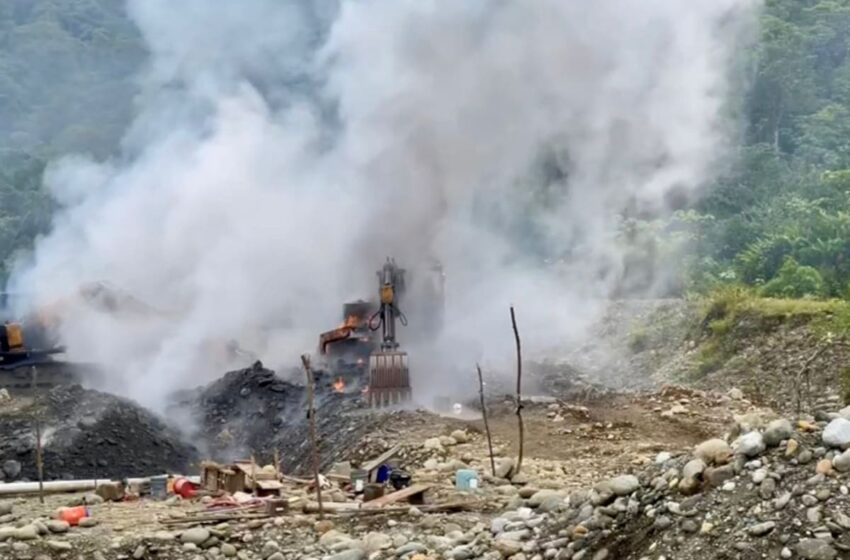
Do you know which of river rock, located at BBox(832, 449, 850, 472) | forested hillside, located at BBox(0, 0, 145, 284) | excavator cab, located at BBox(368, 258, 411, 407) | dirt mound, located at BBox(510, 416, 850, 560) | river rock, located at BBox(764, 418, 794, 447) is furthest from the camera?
forested hillside, located at BBox(0, 0, 145, 284)

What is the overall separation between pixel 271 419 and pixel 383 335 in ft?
8.01

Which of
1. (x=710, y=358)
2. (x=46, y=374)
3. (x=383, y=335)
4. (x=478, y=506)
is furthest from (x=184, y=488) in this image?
(x=46, y=374)

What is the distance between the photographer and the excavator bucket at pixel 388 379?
1462cm

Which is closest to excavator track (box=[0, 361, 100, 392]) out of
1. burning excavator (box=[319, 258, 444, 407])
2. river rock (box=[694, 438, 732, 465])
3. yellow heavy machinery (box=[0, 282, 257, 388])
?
yellow heavy machinery (box=[0, 282, 257, 388])

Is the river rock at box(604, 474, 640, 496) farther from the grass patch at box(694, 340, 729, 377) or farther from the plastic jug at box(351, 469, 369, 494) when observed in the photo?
the grass patch at box(694, 340, 729, 377)

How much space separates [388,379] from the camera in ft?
48.5

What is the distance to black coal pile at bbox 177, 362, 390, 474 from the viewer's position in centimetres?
1292

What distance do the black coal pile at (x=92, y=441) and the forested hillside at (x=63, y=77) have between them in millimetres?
34112

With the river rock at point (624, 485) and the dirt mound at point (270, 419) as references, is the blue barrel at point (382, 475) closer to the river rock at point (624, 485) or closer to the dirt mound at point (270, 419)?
the dirt mound at point (270, 419)

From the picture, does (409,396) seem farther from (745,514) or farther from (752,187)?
(752,187)

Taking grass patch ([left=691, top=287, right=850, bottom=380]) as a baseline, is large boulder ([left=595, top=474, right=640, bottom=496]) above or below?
below

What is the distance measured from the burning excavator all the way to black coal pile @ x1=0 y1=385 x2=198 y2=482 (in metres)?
2.79

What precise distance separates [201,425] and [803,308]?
29.7 feet

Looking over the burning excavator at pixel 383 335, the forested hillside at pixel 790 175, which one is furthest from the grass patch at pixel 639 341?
the burning excavator at pixel 383 335
